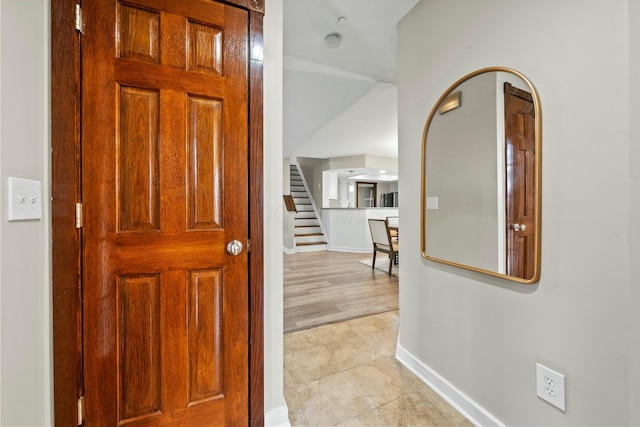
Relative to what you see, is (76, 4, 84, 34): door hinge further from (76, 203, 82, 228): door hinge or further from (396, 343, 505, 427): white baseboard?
(396, 343, 505, 427): white baseboard

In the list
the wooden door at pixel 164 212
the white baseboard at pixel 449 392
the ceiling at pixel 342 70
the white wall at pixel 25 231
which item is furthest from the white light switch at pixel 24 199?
the white baseboard at pixel 449 392

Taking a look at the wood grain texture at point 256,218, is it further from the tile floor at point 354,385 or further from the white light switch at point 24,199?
the white light switch at point 24,199

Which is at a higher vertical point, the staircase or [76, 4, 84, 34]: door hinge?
[76, 4, 84, 34]: door hinge

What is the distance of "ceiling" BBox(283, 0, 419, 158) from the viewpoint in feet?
5.68

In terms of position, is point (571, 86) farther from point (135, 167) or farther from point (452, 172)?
point (135, 167)

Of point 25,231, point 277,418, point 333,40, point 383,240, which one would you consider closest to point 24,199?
point 25,231

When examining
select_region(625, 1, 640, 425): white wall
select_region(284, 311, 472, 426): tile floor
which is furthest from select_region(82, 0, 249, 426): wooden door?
select_region(625, 1, 640, 425): white wall

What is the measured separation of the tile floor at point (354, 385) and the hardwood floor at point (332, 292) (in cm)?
32

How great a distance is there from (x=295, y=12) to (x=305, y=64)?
2.32 ft

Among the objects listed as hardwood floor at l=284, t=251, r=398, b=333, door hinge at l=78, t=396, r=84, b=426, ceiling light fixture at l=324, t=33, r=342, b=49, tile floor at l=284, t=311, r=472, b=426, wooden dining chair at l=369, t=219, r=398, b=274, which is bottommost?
tile floor at l=284, t=311, r=472, b=426

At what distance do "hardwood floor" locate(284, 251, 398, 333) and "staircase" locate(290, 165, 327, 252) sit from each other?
1.39 m

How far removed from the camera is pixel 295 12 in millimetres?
1726

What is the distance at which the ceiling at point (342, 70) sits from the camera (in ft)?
5.68

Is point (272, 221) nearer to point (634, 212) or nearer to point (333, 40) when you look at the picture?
point (634, 212)
